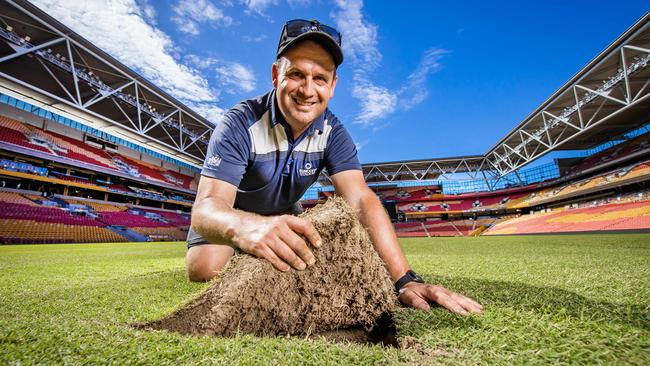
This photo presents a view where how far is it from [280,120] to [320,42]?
0.68m

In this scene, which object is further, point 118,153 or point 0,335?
point 118,153

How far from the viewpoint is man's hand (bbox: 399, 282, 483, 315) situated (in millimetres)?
1324

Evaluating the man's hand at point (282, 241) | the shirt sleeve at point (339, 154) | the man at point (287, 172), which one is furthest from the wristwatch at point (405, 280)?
the shirt sleeve at point (339, 154)

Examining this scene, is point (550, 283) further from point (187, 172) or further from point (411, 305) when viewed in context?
point (187, 172)

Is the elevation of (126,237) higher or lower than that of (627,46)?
lower

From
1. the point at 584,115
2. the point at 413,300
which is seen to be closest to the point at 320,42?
the point at 413,300

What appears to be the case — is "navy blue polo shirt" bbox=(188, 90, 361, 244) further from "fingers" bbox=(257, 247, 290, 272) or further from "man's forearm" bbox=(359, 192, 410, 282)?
"fingers" bbox=(257, 247, 290, 272)

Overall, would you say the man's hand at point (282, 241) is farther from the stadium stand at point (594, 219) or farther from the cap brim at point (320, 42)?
the stadium stand at point (594, 219)

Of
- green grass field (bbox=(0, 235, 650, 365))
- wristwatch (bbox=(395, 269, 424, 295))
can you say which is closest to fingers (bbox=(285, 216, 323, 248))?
green grass field (bbox=(0, 235, 650, 365))

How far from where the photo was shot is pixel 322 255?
4.08 ft

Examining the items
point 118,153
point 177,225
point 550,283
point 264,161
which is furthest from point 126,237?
point 550,283

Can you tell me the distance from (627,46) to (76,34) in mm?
25635

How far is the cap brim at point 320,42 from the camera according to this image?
193cm

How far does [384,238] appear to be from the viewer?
1824 millimetres
